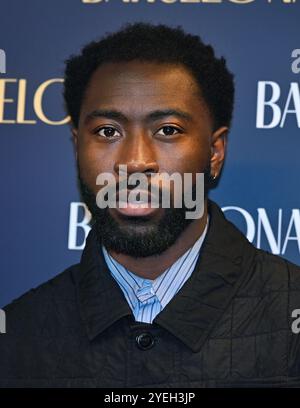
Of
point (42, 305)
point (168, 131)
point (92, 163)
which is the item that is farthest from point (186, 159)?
point (42, 305)

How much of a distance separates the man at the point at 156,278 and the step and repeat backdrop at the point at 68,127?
3.1 inches

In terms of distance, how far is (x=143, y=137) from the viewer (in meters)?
1.26

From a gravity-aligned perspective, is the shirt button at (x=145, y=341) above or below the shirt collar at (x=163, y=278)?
below

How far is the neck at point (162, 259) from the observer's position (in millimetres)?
1328

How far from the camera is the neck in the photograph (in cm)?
133

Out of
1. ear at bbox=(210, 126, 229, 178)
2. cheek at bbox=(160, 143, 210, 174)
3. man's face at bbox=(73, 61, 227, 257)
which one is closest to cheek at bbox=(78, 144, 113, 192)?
man's face at bbox=(73, 61, 227, 257)

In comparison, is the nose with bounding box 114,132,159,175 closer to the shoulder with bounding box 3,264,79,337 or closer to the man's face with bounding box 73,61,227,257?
the man's face with bounding box 73,61,227,257

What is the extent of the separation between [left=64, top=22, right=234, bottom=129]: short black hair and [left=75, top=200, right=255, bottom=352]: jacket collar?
0.75 ft

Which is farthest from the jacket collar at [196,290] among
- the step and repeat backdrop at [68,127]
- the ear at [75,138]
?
the ear at [75,138]

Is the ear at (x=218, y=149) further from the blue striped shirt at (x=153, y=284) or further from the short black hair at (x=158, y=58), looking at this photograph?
the blue striped shirt at (x=153, y=284)

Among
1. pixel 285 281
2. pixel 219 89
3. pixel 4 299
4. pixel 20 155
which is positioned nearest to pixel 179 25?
pixel 219 89

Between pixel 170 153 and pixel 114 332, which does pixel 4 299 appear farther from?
pixel 170 153

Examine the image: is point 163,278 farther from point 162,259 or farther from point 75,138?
point 75,138

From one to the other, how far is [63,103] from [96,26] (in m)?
0.18
